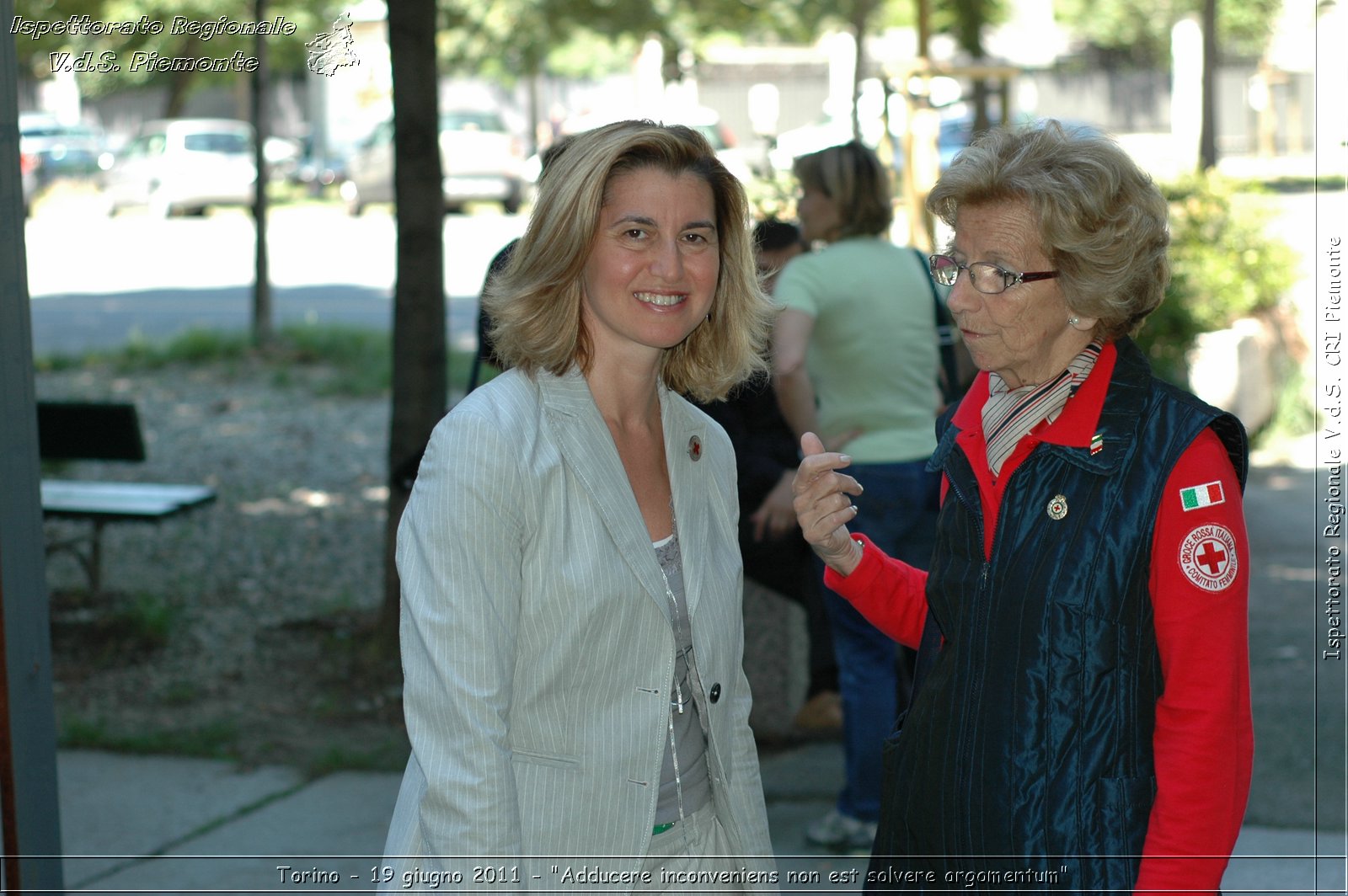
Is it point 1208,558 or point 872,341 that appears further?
point 872,341

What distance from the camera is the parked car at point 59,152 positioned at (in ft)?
111

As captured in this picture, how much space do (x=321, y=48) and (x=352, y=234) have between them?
22.3m

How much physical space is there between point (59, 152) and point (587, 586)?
3585 centimetres

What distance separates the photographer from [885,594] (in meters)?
2.71

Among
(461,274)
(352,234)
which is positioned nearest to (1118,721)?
(461,274)

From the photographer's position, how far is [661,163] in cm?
249

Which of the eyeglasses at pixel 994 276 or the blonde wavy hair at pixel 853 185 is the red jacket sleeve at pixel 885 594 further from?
the blonde wavy hair at pixel 853 185

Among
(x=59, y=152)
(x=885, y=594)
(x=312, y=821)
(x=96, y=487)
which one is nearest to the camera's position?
(x=885, y=594)

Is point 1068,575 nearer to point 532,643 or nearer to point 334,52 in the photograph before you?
point 532,643

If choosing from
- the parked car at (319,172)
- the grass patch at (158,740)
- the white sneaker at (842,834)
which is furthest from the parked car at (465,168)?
the white sneaker at (842,834)

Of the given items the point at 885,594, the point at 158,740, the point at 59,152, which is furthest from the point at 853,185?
the point at 59,152

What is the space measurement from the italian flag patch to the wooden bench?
19.0ft

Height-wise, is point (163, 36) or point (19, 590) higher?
point (163, 36)

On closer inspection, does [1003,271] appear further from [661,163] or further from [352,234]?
[352,234]
